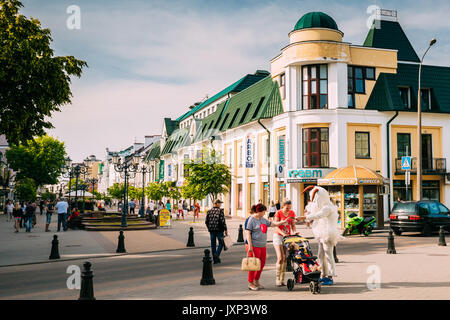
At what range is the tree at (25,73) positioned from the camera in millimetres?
14289

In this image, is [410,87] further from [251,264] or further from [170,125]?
[170,125]

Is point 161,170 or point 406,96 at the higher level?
point 406,96

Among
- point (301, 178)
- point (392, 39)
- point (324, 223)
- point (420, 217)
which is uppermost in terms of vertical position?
point (392, 39)

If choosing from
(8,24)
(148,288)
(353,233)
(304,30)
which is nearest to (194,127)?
(304,30)

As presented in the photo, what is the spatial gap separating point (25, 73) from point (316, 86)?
20685mm

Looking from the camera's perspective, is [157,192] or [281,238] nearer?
[281,238]

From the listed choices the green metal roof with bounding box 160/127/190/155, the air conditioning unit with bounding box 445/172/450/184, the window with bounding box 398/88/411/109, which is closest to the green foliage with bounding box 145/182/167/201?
the green metal roof with bounding box 160/127/190/155

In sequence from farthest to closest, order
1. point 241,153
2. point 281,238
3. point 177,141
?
point 177,141
point 241,153
point 281,238

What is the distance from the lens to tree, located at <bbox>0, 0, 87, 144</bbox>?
14.3 meters

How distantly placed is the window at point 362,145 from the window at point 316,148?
2.31 meters

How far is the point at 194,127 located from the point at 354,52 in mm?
27404

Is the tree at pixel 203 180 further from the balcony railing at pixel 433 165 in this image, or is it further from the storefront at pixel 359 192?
the balcony railing at pixel 433 165

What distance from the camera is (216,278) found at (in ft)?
32.9

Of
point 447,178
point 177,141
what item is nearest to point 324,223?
point 447,178
